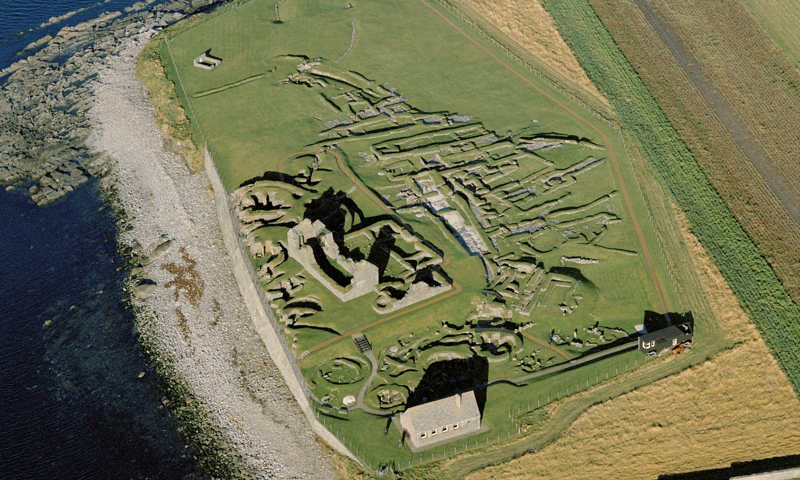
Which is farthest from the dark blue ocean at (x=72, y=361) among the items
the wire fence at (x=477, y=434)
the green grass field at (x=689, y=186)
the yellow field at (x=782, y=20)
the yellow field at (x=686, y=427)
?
the yellow field at (x=782, y=20)

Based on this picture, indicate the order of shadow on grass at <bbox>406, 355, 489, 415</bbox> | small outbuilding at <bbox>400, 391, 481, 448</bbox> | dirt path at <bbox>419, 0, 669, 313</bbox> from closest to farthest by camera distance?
small outbuilding at <bbox>400, 391, 481, 448</bbox> → shadow on grass at <bbox>406, 355, 489, 415</bbox> → dirt path at <bbox>419, 0, 669, 313</bbox>

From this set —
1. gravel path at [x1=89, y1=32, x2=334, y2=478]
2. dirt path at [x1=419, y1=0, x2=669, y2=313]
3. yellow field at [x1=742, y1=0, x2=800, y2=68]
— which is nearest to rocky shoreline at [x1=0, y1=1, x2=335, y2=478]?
gravel path at [x1=89, y1=32, x2=334, y2=478]

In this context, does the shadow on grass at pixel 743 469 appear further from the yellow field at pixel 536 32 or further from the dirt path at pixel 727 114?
the yellow field at pixel 536 32

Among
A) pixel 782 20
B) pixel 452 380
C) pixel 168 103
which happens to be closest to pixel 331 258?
pixel 452 380

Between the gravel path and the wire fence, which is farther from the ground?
the wire fence

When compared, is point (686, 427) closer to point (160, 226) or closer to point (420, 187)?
point (420, 187)

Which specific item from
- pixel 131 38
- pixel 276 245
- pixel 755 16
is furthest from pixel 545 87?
pixel 131 38

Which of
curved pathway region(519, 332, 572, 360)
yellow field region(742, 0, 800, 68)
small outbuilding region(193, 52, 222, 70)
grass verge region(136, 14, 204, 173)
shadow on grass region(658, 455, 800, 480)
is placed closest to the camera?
shadow on grass region(658, 455, 800, 480)

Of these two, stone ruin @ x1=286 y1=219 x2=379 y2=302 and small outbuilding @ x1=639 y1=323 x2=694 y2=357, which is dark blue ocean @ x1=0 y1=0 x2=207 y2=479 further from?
small outbuilding @ x1=639 y1=323 x2=694 y2=357

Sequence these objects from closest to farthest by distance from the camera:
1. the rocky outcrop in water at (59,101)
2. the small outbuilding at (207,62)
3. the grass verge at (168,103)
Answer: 1. the grass verge at (168,103)
2. the rocky outcrop in water at (59,101)
3. the small outbuilding at (207,62)
